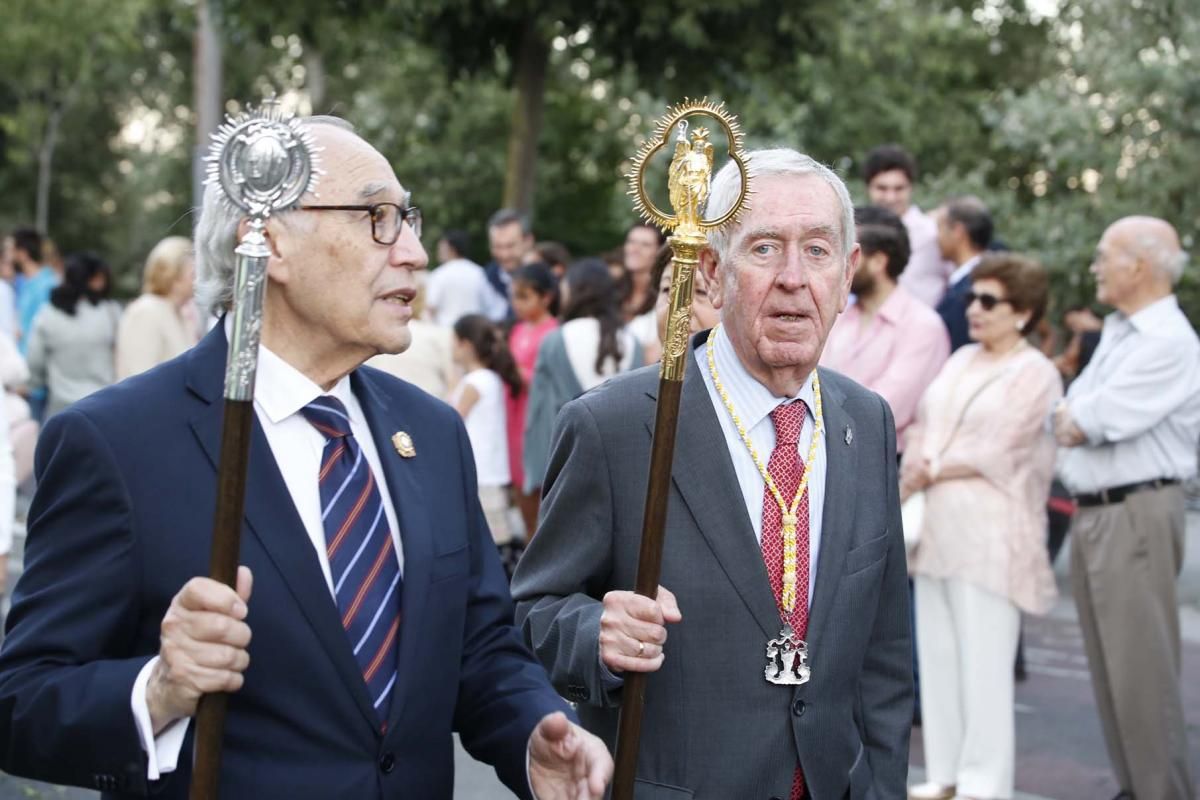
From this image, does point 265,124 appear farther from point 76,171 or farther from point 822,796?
point 76,171

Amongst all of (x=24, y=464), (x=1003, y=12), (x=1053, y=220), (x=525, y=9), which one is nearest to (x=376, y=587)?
(x=24, y=464)

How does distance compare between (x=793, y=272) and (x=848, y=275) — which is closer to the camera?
(x=793, y=272)

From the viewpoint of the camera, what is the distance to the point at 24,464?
7.98 meters

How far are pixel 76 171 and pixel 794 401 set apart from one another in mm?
45369

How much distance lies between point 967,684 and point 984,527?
0.62 m

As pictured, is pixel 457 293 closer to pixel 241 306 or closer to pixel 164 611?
pixel 164 611

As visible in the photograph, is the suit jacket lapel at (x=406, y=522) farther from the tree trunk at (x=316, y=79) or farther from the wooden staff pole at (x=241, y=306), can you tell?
the tree trunk at (x=316, y=79)

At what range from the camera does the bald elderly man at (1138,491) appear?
5.84m

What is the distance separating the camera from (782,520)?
3.11 metres

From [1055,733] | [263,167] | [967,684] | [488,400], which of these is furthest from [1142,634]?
[263,167]

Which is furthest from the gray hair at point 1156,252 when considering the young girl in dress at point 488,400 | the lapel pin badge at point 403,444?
the lapel pin badge at point 403,444

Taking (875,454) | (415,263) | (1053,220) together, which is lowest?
(875,454)

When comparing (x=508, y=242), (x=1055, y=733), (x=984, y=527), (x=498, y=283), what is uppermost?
(x=508, y=242)

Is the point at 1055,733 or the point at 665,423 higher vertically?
the point at 665,423
